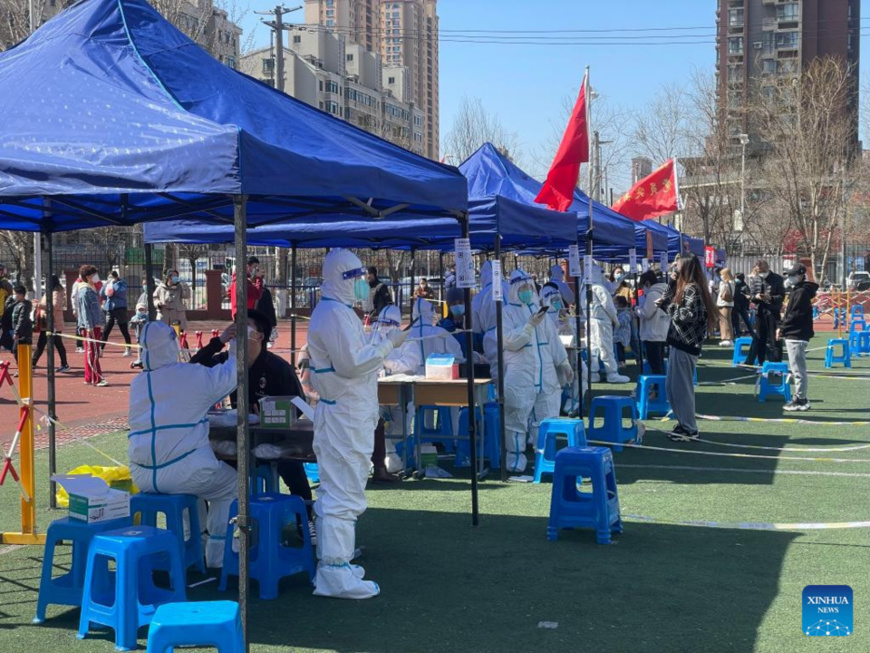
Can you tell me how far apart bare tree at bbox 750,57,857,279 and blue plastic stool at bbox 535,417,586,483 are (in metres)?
34.5

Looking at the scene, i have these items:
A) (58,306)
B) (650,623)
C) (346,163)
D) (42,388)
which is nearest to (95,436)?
(42,388)

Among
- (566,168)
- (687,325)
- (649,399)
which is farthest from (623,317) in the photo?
(566,168)

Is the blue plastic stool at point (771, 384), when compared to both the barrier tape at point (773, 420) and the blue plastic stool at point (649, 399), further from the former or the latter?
the blue plastic stool at point (649, 399)

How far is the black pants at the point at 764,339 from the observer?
18.8 meters

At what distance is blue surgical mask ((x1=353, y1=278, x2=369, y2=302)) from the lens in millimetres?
6249

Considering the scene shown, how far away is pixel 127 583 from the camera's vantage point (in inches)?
206

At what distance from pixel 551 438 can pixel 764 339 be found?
11.2 meters

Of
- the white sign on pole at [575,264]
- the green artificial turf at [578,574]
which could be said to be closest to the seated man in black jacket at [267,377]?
the green artificial turf at [578,574]

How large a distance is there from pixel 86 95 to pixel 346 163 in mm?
1452

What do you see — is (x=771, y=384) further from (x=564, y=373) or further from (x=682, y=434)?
(x=564, y=373)

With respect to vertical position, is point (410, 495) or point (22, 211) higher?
point (22, 211)

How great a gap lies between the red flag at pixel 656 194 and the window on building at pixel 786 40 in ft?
310

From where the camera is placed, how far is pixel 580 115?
10.5m

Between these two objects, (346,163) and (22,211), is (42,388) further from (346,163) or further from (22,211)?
(346,163)
